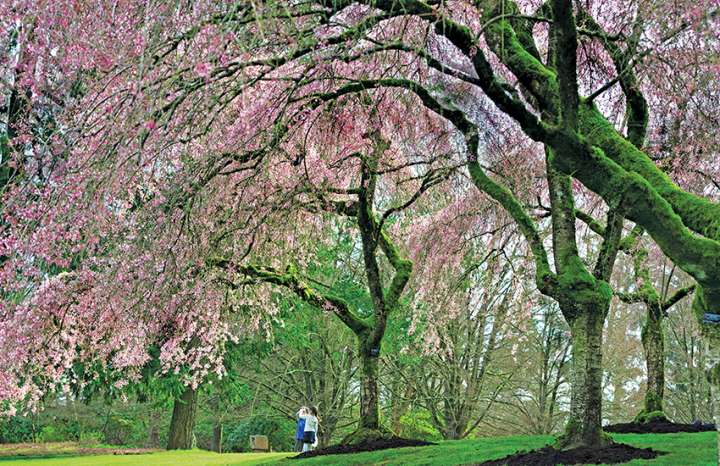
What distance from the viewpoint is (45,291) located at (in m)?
8.11

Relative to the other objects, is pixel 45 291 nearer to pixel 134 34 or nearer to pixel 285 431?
pixel 134 34

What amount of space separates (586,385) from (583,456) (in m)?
0.79

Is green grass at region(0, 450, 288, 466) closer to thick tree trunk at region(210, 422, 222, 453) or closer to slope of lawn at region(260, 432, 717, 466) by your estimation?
slope of lawn at region(260, 432, 717, 466)

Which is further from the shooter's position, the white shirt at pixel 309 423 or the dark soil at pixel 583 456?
the white shirt at pixel 309 423

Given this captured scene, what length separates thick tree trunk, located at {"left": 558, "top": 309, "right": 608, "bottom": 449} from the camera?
7.03m

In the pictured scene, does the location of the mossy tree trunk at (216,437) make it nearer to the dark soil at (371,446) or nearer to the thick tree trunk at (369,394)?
the dark soil at (371,446)

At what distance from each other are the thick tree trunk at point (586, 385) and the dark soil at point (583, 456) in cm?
16

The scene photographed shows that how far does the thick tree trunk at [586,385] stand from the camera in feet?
23.1

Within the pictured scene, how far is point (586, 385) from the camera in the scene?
705 centimetres

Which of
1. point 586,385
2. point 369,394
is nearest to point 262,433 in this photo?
point 369,394

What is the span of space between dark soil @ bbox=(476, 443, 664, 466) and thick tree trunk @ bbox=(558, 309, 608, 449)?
157 mm

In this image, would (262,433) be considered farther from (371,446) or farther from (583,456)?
(583,456)

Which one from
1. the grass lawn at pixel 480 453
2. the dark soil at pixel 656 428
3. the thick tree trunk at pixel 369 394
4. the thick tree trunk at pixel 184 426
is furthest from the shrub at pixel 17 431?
the dark soil at pixel 656 428

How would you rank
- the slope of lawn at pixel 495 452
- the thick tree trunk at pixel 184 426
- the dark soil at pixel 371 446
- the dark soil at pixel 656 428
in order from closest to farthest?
1. the slope of lawn at pixel 495 452
2. the dark soil at pixel 656 428
3. the dark soil at pixel 371 446
4. the thick tree trunk at pixel 184 426
